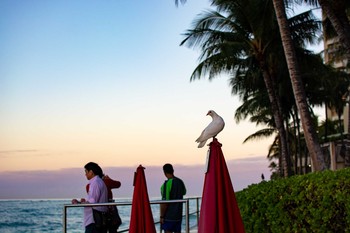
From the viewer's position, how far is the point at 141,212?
23.1 feet

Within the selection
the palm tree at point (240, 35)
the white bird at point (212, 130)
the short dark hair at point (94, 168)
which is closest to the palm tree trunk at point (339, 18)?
the palm tree at point (240, 35)

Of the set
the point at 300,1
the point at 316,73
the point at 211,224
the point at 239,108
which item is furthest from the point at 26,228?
the point at 211,224

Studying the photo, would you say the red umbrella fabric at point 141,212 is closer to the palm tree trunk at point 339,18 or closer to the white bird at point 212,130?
the white bird at point 212,130

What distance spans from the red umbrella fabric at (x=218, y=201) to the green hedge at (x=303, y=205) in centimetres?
162

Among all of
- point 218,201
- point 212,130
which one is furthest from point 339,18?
point 218,201

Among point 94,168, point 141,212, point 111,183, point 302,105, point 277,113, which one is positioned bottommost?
point 141,212

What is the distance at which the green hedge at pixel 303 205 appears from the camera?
22.2 ft

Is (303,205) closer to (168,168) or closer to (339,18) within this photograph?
(168,168)

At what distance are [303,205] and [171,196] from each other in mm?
2828

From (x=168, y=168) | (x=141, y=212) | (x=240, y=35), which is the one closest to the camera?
(x=141, y=212)

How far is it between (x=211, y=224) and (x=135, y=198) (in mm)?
1686

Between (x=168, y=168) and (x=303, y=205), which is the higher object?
(x=168, y=168)

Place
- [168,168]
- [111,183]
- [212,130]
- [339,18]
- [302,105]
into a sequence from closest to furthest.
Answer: [212,130] < [111,183] < [168,168] < [302,105] < [339,18]

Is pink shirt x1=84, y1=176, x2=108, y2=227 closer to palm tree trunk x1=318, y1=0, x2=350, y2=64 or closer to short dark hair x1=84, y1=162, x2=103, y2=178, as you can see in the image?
short dark hair x1=84, y1=162, x2=103, y2=178
